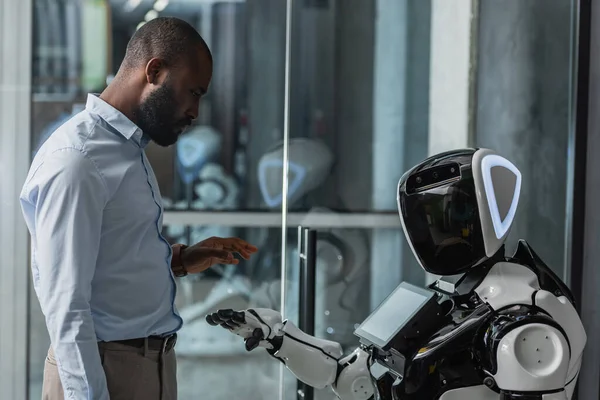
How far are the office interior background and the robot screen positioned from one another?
120 centimetres

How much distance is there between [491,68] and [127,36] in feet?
4.70

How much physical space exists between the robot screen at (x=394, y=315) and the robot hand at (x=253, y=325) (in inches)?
8.3

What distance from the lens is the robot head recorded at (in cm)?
177

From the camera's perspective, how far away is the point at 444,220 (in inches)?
70.5

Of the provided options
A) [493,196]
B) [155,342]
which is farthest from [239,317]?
[493,196]

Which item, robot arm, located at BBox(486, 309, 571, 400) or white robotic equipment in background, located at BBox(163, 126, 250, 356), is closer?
robot arm, located at BBox(486, 309, 571, 400)

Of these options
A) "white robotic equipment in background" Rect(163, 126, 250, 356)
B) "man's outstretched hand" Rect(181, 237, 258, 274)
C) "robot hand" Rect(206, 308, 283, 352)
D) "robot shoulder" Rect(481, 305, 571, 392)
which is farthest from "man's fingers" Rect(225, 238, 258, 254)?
"white robotic equipment in background" Rect(163, 126, 250, 356)

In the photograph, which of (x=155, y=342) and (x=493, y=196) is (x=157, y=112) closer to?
(x=155, y=342)

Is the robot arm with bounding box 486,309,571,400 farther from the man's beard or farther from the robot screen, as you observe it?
the man's beard

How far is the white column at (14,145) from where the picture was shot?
9.89 ft

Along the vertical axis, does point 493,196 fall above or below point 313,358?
above

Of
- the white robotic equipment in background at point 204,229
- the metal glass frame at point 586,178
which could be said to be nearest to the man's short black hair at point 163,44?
the white robotic equipment in background at point 204,229

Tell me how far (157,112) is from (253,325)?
598 millimetres

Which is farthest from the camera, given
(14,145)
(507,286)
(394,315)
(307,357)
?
(14,145)
